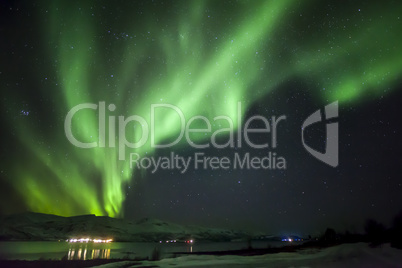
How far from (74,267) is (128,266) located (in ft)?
8.84

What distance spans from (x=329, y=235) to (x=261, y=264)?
3034 cm

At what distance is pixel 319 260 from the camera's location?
17.9 m

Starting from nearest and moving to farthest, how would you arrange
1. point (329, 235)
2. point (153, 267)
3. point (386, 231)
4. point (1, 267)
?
point (153, 267) → point (1, 267) → point (386, 231) → point (329, 235)

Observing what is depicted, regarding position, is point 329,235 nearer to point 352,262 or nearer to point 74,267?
point 352,262

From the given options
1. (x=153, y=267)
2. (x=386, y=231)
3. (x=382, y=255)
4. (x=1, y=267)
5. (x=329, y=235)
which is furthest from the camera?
(x=329, y=235)

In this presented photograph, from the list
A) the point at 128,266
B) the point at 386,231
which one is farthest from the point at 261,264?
the point at 386,231

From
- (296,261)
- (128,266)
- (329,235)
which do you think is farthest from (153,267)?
(329,235)

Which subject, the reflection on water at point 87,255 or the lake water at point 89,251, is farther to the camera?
the lake water at point 89,251

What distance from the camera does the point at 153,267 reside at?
15836 millimetres

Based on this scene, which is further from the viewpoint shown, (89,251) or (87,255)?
(89,251)

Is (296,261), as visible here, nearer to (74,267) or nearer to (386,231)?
(74,267)

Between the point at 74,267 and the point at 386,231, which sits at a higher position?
the point at 386,231

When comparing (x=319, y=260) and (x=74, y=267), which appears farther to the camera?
(x=319, y=260)

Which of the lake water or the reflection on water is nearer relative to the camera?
the reflection on water
